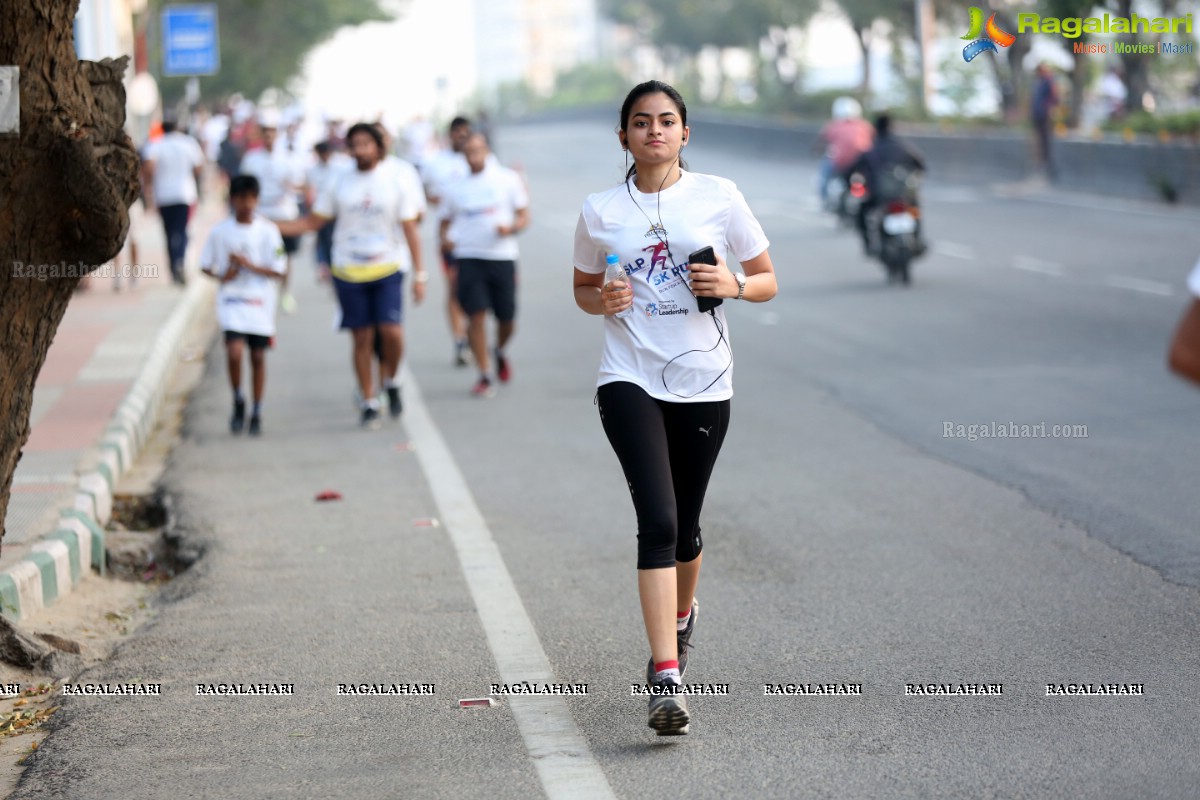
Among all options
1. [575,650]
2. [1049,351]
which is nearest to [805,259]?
[1049,351]

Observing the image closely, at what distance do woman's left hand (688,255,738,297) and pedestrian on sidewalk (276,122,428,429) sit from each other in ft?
21.8

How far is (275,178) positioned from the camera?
19250 mm

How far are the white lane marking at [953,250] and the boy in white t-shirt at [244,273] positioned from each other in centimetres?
1175

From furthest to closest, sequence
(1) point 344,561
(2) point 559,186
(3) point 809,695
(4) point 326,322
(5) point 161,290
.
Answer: (2) point 559,186, (5) point 161,290, (4) point 326,322, (1) point 344,561, (3) point 809,695

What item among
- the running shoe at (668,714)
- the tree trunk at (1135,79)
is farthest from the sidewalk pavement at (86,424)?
the tree trunk at (1135,79)

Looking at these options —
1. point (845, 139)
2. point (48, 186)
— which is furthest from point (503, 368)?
point (845, 139)

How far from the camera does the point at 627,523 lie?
8359mm

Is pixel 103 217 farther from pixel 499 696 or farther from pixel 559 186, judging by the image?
pixel 559 186

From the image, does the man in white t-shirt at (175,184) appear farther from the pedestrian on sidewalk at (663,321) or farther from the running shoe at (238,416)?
the pedestrian on sidewalk at (663,321)

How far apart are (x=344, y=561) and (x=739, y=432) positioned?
3.66 metres

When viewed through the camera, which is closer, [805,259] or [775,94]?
[805,259]

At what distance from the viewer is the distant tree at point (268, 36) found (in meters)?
57.0

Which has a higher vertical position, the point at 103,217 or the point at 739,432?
the point at 103,217

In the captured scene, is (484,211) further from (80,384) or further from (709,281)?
(709,281)
